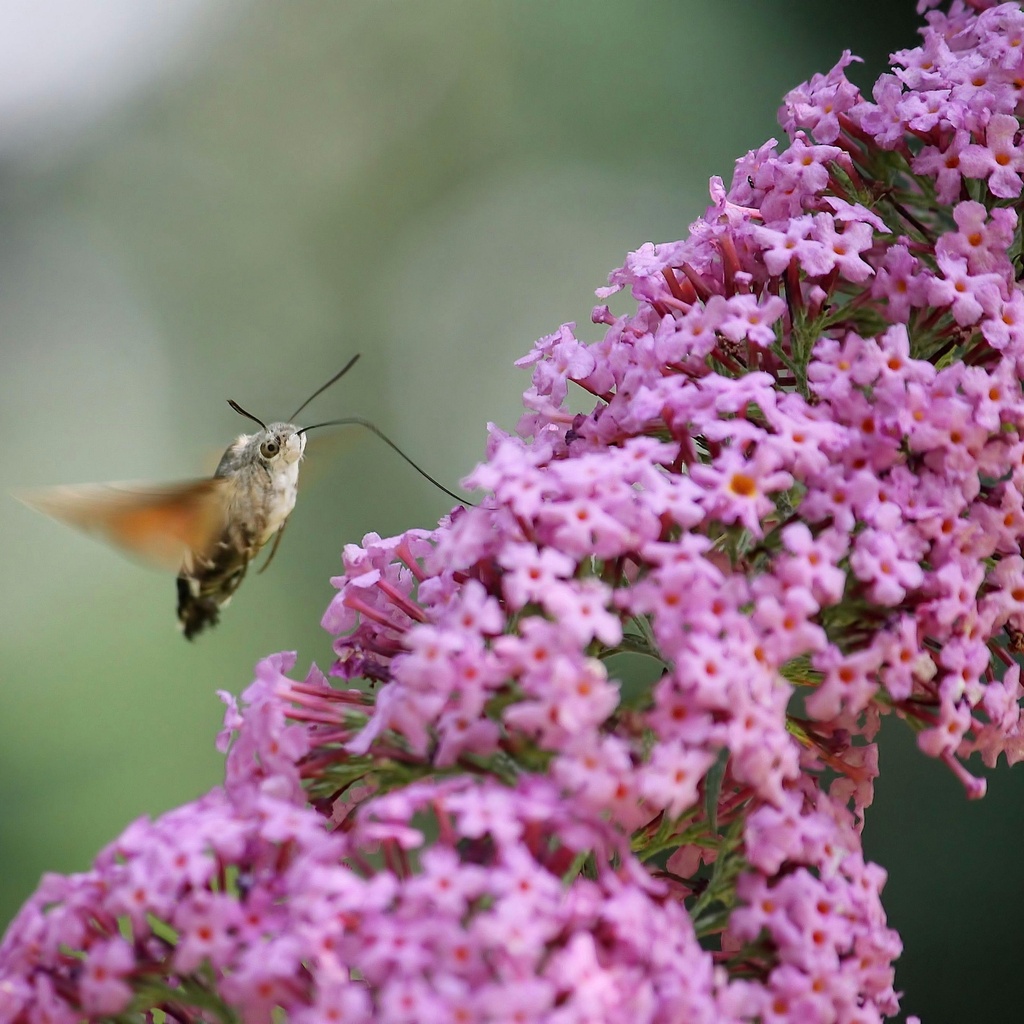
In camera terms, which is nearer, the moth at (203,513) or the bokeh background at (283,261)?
the moth at (203,513)

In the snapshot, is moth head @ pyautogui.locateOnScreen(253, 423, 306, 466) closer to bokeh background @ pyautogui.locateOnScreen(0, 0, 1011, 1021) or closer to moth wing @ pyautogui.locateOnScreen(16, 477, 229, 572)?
moth wing @ pyautogui.locateOnScreen(16, 477, 229, 572)

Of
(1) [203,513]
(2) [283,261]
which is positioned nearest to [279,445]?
(1) [203,513]

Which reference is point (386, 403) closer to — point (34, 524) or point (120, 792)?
point (34, 524)

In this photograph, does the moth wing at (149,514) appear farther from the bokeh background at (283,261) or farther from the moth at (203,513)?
the bokeh background at (283,261)

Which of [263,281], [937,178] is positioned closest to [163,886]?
[937,178]

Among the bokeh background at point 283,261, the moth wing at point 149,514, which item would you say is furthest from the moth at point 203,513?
the bokeh background at point 283,261

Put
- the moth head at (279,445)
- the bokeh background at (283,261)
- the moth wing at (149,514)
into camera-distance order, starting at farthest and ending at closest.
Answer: the bokeh background at (283,261), the moth head at (279,445), the moth wing at (149,514)

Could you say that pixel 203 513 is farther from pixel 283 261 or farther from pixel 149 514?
pixel 283 261
